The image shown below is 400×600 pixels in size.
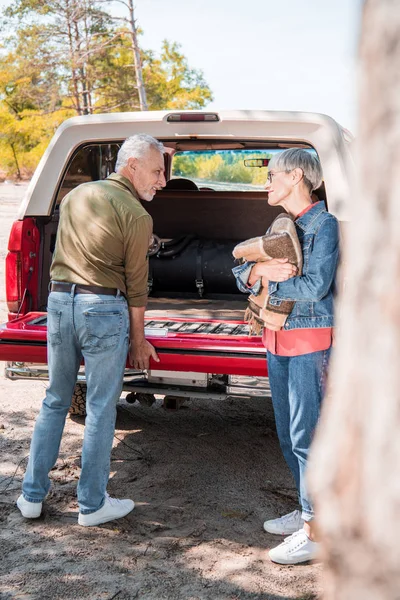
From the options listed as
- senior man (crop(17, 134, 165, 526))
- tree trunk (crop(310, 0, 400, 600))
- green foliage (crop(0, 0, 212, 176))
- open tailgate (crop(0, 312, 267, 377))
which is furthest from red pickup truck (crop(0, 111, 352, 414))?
green foliage (crop(0, 0, 212, 176))

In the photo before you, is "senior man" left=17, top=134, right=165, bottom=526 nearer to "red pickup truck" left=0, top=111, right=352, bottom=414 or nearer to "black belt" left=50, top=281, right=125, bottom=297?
"black belt" left=50, top=281, right=125, bottom=297

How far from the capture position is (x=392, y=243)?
1139mm

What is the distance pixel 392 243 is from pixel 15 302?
11.9ft

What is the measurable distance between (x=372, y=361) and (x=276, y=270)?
6.91 ft

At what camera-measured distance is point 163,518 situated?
3.84 metres

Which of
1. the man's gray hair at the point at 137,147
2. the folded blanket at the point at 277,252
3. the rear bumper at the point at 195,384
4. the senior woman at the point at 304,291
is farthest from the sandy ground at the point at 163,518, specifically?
the man's gray hair at the point at 137,147

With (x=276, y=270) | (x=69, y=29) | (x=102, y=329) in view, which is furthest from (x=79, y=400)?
(x=69, y=29)

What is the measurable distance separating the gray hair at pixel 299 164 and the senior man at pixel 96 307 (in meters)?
0.67

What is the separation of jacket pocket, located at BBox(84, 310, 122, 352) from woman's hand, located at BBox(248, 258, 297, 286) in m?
0.73

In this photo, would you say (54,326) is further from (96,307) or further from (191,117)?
(191,117)

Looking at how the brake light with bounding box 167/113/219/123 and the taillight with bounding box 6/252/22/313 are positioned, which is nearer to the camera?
the brake light with bounding box 167/113/219/123

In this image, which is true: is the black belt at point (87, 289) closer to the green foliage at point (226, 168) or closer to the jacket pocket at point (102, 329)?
the jacket pocket at point (102, 329)

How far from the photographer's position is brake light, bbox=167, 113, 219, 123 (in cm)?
423

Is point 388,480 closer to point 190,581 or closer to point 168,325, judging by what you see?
point 190,581
